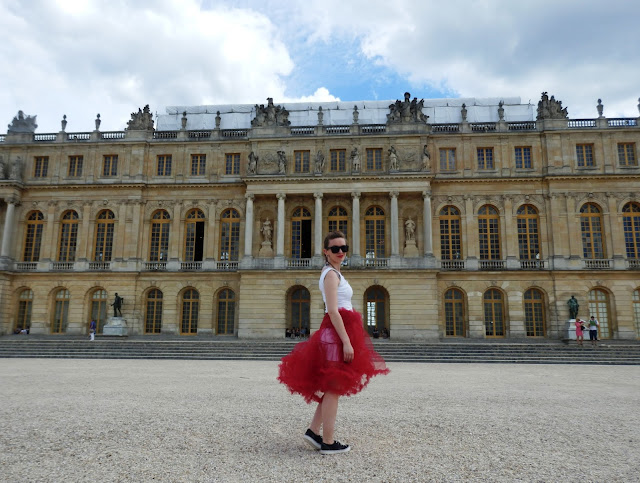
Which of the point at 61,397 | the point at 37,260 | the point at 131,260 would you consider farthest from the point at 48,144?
the point at 61,397

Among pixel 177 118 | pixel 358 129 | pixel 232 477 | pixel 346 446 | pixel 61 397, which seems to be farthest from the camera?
pixel 177 118

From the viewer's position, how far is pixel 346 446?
520 cm

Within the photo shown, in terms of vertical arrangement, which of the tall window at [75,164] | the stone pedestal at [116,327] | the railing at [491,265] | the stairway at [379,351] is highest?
the tall window at [75,164]

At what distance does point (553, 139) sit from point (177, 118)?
96.4 feet

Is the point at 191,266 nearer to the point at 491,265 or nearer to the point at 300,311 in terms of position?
the point at 300,311

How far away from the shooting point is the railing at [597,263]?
3003cm

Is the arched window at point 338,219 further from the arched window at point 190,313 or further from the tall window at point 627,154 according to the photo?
the tall window at point 627,154

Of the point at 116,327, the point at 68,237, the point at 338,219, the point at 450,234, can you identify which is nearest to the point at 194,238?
the point at 116,327

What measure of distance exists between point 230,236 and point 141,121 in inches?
430

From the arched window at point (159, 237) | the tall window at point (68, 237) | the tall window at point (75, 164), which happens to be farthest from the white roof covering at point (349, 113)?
the tall window at point (68, 237)

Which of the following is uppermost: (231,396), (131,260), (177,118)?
(177,118)

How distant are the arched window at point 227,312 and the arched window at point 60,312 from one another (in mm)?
10565

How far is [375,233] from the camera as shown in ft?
105

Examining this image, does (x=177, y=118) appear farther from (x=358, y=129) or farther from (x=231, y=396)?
(x=231, y=396)
